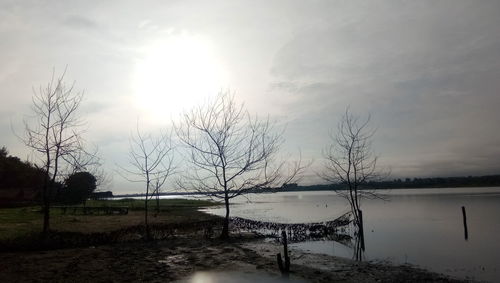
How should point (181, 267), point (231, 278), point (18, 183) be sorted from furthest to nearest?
point (18, 183) → point (181, 267) → point (231, 278)

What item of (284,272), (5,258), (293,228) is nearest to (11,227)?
(5,258)

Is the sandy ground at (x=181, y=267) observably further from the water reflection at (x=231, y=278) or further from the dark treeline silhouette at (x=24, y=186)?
the dark treeline silhouette at (x=24, y=186)

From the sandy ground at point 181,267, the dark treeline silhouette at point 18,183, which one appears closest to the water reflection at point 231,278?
the sandy ground at point 181,267

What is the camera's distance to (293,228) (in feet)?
120

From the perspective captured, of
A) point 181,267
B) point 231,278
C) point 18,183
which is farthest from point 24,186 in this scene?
point 231,278

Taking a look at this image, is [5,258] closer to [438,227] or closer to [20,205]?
[438,227]

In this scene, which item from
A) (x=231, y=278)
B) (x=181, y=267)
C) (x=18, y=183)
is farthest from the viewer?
(x=18, y=183)

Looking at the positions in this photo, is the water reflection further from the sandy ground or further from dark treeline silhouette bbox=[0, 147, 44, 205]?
dark treeline silhouette bbox=[0, 147, 44, 205]

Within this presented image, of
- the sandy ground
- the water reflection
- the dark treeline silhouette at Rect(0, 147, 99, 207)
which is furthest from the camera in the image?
the dark treeline silhouette at Rect(0, 147, 99, 207)

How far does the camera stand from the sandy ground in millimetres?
15320

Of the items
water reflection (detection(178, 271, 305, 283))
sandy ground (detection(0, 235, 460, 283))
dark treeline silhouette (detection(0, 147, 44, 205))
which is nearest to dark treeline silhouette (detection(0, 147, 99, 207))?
dark treeline silhouette (detection(0, 147, 44, 205))

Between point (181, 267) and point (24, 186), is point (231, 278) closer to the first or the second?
point (181, 267)

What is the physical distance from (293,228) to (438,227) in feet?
50.9

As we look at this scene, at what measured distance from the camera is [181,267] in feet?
57.2
